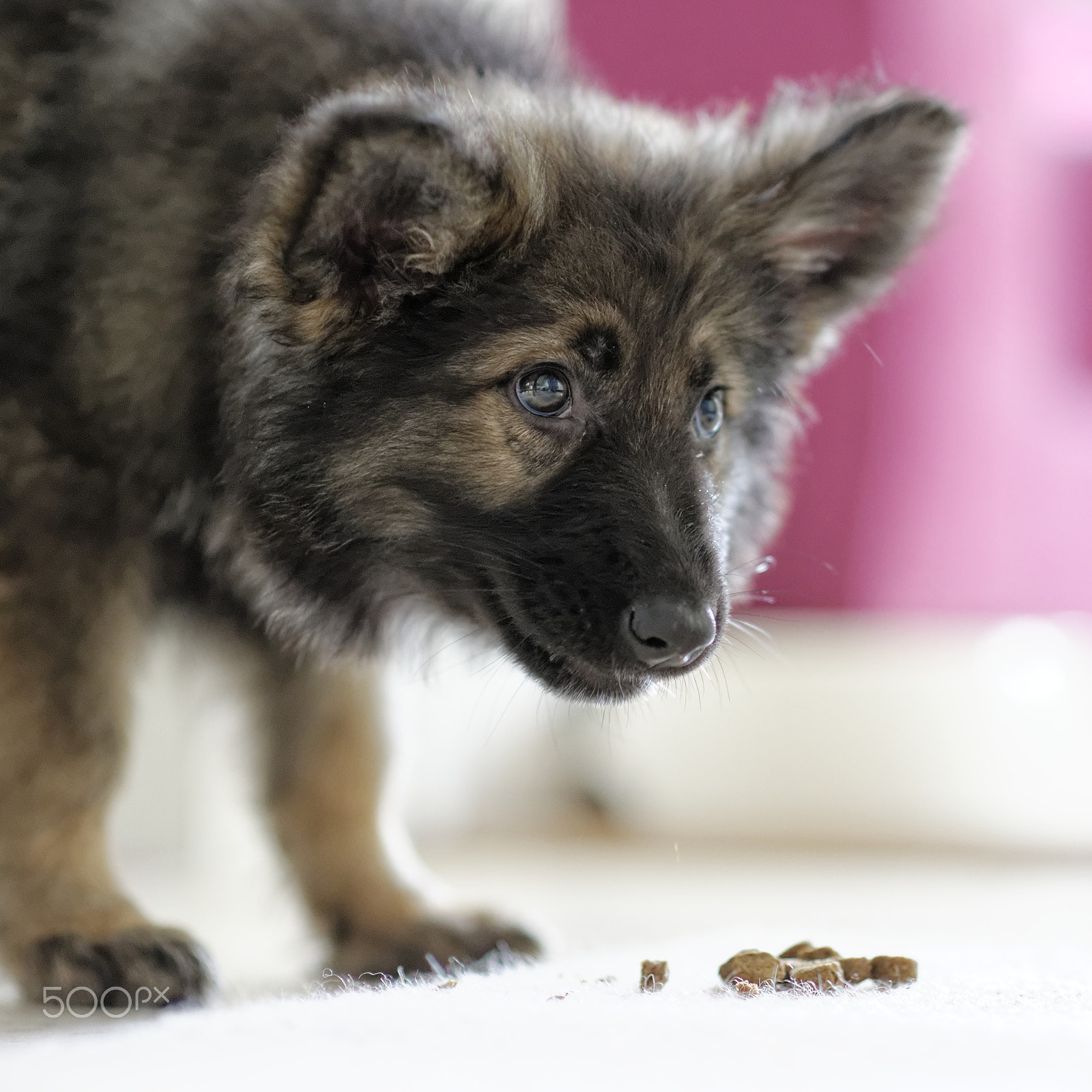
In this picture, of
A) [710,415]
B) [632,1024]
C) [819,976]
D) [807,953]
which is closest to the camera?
[632,1024]

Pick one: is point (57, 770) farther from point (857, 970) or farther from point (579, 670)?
point (857, 970)

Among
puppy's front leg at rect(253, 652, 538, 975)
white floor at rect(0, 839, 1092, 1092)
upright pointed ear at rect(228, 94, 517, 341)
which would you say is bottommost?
white floor at rect(0, 839, 1092, 1092)

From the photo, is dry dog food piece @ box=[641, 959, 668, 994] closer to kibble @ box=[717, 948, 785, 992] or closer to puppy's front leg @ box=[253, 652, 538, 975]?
kibble @ box=[717, 948, 785, 992]

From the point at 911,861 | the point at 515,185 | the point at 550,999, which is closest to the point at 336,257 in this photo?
the point at 515,185

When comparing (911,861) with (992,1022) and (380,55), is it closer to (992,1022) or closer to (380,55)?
(992,1022)

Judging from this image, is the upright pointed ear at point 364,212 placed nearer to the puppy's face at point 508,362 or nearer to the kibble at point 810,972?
the puppy's face at point 508,362

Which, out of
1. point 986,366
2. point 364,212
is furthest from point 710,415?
point 986,366

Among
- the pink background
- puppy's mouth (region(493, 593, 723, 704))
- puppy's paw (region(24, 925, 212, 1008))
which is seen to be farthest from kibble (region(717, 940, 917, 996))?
the pink background
